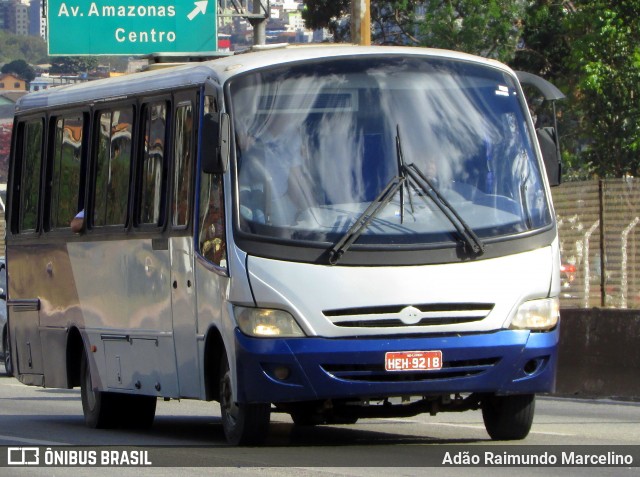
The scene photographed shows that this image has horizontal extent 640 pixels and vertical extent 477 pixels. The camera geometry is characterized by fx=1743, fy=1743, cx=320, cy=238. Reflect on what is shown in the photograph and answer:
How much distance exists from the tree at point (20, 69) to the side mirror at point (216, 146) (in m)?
143

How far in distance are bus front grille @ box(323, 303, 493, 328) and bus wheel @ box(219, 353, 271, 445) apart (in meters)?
0.84

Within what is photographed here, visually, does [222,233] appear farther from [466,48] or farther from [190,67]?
[466,48]

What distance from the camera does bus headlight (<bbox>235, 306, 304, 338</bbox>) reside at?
11.0 m

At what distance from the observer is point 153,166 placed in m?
13.3

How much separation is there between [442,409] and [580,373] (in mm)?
6261

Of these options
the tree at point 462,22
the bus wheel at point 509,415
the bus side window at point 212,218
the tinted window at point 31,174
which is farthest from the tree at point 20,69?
the bus wheel at point 509,415

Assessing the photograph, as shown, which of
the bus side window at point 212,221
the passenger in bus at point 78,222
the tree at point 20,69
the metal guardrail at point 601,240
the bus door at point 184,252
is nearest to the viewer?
the bus side window at point 212,221

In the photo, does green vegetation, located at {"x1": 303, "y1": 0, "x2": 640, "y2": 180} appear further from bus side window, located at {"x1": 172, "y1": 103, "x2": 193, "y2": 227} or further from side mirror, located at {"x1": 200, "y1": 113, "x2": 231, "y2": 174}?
side mirror, located at {"x1": 200, "y1": 113, "x2": 231, "y2": 174}

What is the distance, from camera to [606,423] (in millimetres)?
14227

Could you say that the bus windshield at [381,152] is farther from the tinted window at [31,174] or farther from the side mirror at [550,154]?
the tinted window at [31,174]

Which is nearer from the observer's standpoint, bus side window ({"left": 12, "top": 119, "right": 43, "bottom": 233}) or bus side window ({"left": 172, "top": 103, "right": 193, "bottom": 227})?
bus side window ({"left": 172, "top": 103, "right": 193, "bottom": 227})

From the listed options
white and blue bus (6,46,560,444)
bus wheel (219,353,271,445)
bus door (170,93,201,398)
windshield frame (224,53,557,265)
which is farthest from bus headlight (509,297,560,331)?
bus door (170,93,201,398)

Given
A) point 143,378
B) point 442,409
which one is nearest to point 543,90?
point 442,409

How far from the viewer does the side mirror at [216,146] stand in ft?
37.6
